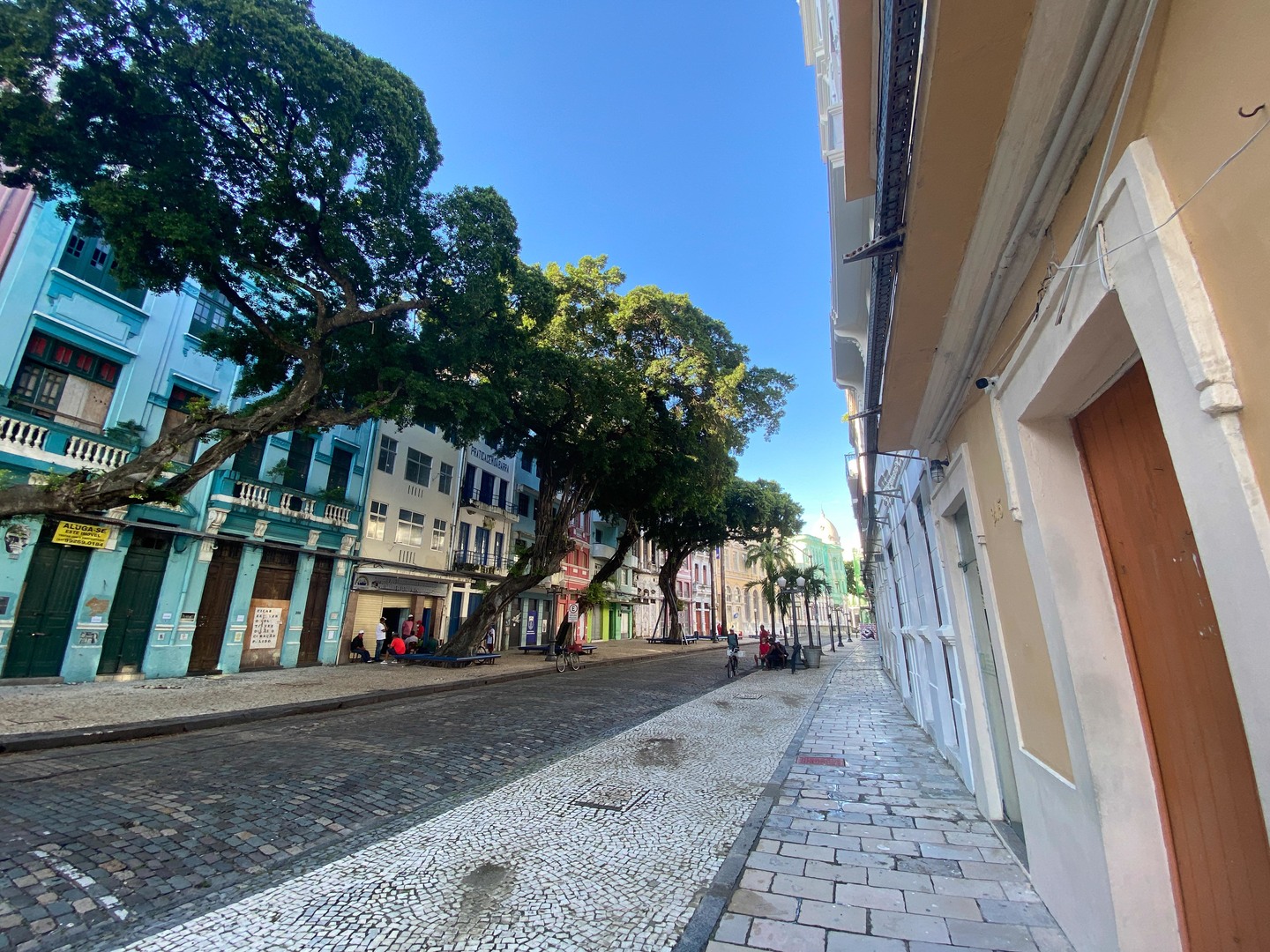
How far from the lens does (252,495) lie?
1530 centimetres

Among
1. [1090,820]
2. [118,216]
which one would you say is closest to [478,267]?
[118,216]

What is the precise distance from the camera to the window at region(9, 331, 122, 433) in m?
11.4

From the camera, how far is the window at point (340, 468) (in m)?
17.9

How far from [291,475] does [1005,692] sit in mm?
18569

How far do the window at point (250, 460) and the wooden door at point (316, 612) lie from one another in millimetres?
3277

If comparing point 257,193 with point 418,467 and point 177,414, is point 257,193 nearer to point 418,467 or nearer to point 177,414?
point 177,414

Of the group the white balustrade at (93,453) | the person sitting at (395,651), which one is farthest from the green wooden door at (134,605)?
the person sitting at (395,651)

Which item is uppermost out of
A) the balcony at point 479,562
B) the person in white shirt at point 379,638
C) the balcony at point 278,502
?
the balcony at point 278,502

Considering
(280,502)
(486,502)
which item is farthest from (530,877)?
(486,502)

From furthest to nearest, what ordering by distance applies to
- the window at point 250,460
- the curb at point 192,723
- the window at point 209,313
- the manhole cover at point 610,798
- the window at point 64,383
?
the window at point 250,460, the window at point 209,313, the window at point 64,383, the curb at point 192,723, the manhole cover at point 610,798

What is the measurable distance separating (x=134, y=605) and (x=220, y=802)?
39.0 feet

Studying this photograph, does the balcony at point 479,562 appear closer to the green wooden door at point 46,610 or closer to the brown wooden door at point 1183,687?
the green wooden door at point 46,610

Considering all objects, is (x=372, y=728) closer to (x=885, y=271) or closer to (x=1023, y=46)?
(x=885, y=271)

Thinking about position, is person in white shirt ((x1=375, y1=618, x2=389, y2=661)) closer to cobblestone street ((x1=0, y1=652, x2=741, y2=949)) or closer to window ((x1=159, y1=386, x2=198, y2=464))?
window ((x1=159, y1=386, x2=198, y2=464))
